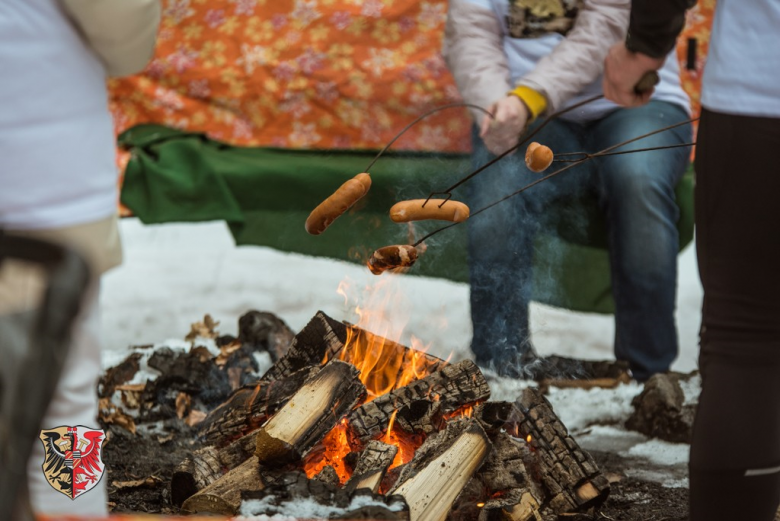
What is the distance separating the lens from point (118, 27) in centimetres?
140

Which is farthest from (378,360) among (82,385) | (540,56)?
(540,56)

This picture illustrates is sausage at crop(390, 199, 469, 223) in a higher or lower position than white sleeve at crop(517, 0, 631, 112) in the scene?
higher

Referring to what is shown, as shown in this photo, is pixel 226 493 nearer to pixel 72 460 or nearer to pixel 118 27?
pixel 72 460

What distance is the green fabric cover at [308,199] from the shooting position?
240 cm

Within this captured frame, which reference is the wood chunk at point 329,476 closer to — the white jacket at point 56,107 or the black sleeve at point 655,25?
the white jacket at point 56,107

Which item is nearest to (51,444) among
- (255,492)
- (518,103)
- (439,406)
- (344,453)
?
(255,492)

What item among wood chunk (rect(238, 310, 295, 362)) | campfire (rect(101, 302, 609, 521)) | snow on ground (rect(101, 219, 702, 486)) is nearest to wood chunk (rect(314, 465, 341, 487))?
campfire (rect(101, 302, 609, 521))

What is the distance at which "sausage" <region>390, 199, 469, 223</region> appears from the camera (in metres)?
1.58

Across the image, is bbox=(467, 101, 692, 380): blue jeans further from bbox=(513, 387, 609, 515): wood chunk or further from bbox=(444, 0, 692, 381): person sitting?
bbox=(513, 387, 609, 515): wood chunk

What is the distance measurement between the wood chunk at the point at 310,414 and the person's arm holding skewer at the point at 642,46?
Result: 748mm

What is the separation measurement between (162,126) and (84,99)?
2175 mm

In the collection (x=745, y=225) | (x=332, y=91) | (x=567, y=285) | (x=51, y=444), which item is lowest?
(x=567, y=285)

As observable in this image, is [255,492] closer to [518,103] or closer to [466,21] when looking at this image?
[518,103]

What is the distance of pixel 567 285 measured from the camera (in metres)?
2.78
